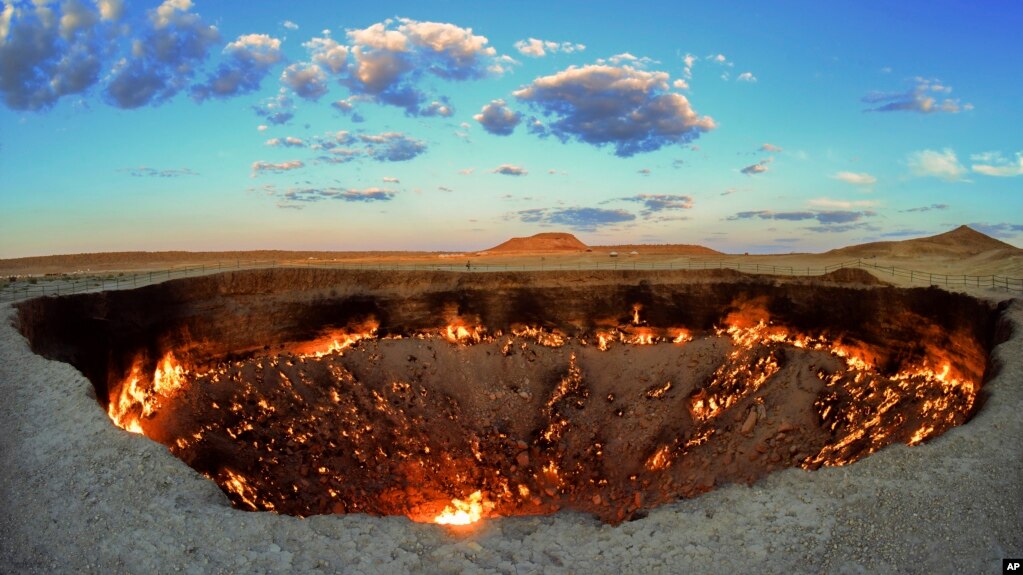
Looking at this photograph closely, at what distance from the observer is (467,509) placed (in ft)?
75.2

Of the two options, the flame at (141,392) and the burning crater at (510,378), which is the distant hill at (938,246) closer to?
the burning crater at (510,378)

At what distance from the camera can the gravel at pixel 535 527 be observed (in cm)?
999

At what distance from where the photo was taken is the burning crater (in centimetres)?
2298

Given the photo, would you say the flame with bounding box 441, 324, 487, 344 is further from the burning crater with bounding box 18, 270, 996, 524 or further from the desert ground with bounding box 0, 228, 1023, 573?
the desert ground with bounding box 0, 228, 1023, 573

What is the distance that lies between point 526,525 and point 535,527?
203 mm

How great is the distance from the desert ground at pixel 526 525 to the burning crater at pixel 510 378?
8162 millimetres

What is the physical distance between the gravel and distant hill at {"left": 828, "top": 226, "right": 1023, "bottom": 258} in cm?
5552

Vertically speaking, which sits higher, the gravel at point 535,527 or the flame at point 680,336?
the flame at point 680,336

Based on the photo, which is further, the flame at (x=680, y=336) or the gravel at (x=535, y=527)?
the flame at (x=680, y=336)

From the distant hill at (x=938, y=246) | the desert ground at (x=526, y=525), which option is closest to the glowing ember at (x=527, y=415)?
the desert ground at (x=526, y=525)

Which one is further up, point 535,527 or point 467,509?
point 535,527

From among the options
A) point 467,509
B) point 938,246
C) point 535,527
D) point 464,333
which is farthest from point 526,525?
point 938,246

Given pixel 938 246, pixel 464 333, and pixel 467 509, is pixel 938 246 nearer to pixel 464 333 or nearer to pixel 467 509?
pixel 464 333

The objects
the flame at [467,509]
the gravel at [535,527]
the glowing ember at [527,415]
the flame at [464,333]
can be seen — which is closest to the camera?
the gravel at [535,527]
